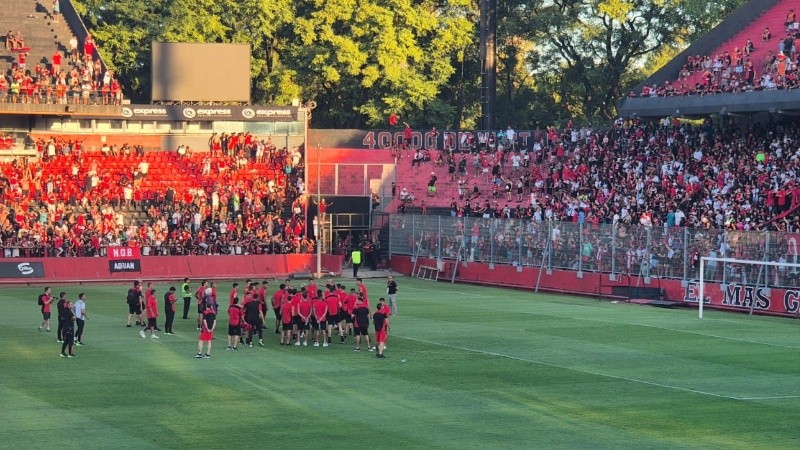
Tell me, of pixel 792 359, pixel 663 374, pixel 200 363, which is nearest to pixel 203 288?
pixel 200 363

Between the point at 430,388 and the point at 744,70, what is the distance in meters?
37.7

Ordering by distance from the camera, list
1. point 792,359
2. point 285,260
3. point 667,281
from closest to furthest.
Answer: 1. point 792,359
2. point 667,281
3. point 285,260

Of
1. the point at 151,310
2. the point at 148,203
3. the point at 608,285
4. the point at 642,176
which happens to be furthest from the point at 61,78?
the point at 151,310

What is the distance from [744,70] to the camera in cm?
6291

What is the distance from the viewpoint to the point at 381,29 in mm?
85750

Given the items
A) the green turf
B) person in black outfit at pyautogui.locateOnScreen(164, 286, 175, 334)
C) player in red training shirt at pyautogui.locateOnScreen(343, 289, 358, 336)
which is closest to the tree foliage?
the green turf

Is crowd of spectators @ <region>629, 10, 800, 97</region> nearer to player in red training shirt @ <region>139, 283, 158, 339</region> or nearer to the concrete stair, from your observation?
player in red training shirt @ <region>139, 283, 158, 339</region>

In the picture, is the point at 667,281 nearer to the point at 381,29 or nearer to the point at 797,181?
the point at 797,181

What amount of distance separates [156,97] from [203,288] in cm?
3893

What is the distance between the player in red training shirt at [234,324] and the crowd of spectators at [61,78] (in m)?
37.4

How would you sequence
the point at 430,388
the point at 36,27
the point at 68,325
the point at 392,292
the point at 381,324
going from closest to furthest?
the point at 430,388 < the point at 381,324 < the point at 68,325 < the point at 392,292 < the point at 36,27

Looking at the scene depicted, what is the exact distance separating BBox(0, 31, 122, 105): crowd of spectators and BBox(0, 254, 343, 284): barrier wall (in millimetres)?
12140

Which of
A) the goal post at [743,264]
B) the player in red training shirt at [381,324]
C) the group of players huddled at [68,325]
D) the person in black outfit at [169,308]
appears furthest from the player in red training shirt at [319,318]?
the goal post at [743,264]

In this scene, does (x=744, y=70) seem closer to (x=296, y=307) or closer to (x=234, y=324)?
(x=296, y=307)
